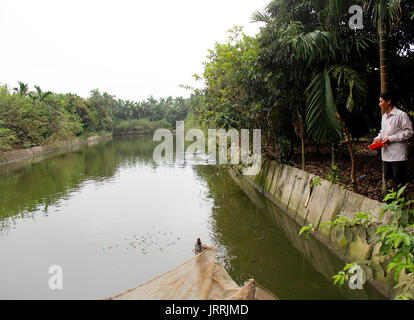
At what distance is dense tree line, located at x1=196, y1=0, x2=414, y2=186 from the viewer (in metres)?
5.62

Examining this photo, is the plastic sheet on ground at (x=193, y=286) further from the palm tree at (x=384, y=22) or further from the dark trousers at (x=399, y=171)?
the palm tree at (x=384, y=22)

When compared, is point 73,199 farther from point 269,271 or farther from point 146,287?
point 146,287

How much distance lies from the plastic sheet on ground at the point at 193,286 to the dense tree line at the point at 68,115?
59.7 ft

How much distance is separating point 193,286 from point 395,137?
3155 mm

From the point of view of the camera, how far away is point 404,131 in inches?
159

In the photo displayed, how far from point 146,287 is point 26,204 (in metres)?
9.15

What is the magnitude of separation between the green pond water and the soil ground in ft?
4.65

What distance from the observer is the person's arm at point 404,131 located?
401cm

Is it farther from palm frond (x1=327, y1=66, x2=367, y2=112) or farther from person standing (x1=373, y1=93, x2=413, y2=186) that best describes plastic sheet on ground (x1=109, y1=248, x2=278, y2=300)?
palm frond (x1=327, y1=66, x2=367, y2=112)

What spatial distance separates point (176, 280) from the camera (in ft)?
10.1

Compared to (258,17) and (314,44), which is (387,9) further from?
(258,17)

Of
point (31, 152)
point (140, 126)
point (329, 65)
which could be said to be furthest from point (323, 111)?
point (140, 126)

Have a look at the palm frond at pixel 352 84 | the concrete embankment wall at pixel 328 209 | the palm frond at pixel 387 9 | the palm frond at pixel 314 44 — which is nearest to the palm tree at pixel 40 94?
the concrete embankment wall at pixel 328 209

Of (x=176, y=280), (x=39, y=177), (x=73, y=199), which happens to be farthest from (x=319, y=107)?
(x=39, y=177)
